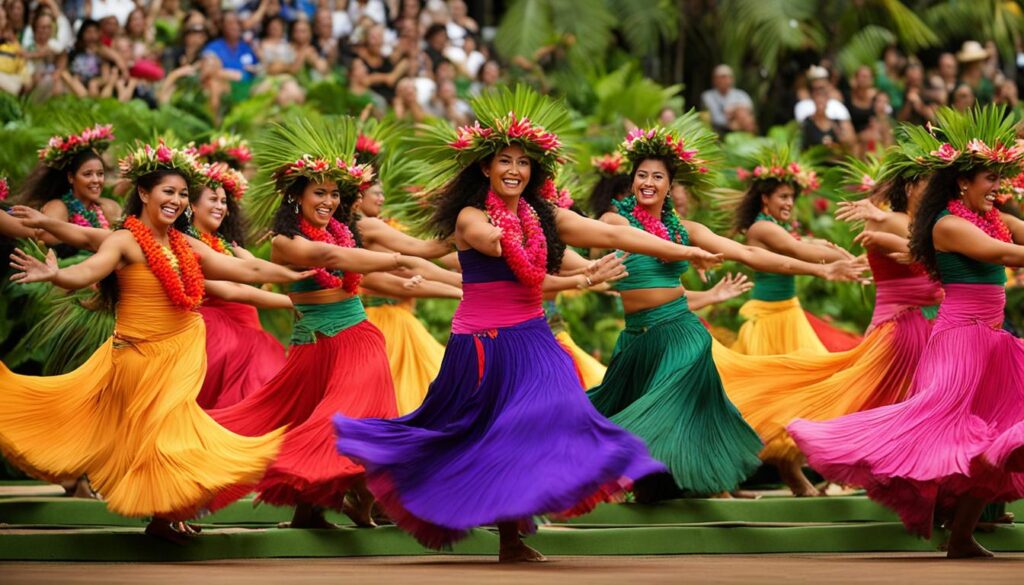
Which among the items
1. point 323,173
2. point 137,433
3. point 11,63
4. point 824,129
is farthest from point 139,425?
point 824,129

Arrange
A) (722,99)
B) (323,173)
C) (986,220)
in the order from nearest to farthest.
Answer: (986,220)
(323,173)
(722,99)

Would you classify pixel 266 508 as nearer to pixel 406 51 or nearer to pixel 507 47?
pixel 406 51

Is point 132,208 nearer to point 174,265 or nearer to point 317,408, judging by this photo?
point 174,265

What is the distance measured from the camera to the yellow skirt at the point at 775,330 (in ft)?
27.7

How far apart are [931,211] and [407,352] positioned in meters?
2.50

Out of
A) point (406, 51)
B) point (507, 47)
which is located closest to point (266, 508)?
point (406, 51)

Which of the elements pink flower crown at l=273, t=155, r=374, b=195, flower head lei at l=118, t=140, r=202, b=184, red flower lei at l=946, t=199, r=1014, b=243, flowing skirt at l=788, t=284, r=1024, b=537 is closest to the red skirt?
pink flower crown at l=273, t=155, r=374, b=195

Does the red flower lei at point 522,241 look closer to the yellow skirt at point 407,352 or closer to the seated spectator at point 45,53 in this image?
the yellow skirt at point 407,352

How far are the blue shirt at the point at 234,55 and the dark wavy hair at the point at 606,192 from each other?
461 cm

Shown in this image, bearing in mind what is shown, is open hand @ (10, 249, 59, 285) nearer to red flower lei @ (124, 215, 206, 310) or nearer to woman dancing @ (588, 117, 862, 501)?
red flower lei @ (124, 215, 206, 310)

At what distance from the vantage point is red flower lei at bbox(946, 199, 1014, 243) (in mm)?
6230

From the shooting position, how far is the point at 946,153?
6.33 meters

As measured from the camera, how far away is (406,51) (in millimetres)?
12516

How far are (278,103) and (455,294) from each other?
462 centimetres
